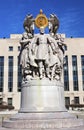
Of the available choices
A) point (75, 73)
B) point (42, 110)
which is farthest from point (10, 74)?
point (42, 110)

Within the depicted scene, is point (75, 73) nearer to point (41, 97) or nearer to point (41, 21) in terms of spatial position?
point (41, 21)

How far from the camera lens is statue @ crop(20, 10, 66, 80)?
16.4 metres

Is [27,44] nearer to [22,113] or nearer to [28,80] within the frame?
[28,80]

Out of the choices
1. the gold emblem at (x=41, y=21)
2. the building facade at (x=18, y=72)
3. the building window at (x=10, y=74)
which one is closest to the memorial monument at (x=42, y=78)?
the gold emblem at (x=41, y=21)

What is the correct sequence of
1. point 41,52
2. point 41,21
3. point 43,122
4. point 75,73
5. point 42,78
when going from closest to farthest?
point 43,122, point 42,78, point 41,52, point 41,21, point 75,73

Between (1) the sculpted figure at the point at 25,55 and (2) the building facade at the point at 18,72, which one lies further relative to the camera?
(2) the building facade at the point at 18,72

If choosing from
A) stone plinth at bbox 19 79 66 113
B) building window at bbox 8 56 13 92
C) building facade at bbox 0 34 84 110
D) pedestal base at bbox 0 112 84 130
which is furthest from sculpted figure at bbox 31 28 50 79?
building window at bbox 8 56 13 92

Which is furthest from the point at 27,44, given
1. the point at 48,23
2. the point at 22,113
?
the point at 22,113

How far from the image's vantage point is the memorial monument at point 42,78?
48.3 ft

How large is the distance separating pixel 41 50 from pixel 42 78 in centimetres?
193

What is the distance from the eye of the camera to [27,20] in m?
17.4

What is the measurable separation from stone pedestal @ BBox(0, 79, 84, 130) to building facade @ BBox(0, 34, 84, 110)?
53.9 m

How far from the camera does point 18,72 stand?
70.9m

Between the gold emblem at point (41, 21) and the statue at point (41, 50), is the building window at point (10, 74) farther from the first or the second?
the gold emblem at point (41, 21)
